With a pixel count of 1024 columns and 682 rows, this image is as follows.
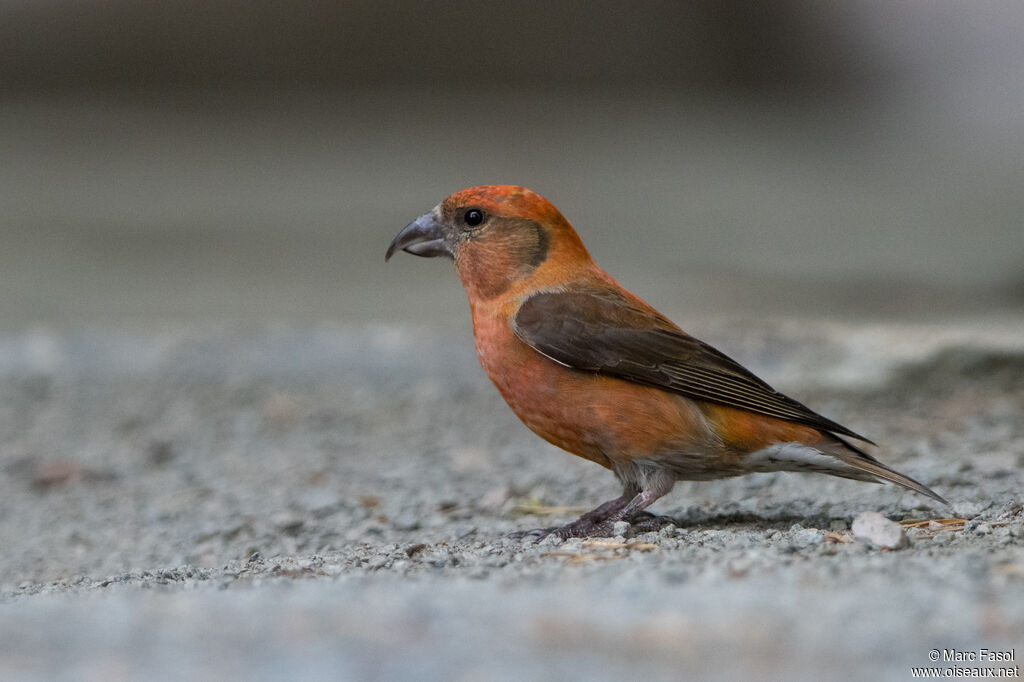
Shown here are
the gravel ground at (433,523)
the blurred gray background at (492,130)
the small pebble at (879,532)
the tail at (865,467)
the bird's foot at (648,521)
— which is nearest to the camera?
the gravel ground at (433,523)

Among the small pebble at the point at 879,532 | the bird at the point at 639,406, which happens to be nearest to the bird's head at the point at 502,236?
the bird at the point at 639,406

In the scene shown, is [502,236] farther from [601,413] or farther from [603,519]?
[603,519]

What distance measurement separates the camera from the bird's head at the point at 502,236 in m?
4.40

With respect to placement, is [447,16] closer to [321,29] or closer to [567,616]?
[321,29]

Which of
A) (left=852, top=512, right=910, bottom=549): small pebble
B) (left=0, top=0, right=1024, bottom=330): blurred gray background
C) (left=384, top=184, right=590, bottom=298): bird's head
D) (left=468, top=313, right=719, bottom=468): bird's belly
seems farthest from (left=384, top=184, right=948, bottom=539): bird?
(left=0, top=0, right=1024, bottom=330): blurred gray background

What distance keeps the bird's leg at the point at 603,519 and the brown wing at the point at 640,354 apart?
37cm

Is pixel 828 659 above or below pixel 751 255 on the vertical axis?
below

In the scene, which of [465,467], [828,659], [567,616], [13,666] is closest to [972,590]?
[828,659]

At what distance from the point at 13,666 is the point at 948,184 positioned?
13498 millimetres

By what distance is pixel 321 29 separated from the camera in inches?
563

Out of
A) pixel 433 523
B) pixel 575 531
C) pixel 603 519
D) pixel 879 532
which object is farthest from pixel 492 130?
pixel 879 532

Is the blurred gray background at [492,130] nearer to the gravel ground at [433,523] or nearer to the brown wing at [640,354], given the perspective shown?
the gravel ground at [433,523]

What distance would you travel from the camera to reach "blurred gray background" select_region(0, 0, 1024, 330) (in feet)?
39.0

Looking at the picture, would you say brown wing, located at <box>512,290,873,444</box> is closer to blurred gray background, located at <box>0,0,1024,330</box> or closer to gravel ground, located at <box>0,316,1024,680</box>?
gravel ground, located at <box>0,316,1024,680</box>
